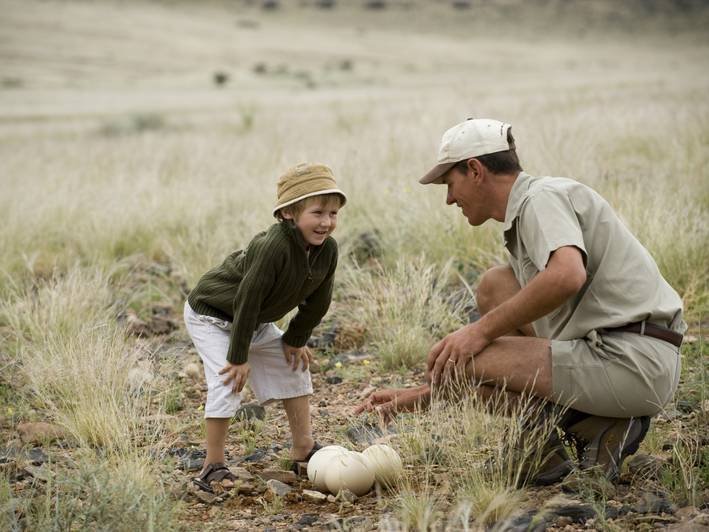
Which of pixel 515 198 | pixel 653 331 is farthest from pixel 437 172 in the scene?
pixel 653 331

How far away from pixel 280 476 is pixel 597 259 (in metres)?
1.73

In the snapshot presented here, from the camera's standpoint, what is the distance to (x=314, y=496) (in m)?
3.76

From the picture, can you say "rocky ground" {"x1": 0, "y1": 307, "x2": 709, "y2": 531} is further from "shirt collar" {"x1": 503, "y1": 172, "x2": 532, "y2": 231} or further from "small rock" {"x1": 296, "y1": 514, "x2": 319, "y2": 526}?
"shirt collar" {"x1": 503, "y1": 172, "x2": 532, "y2": 231}

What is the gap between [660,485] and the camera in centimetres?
357

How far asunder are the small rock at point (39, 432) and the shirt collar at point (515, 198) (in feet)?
8.29

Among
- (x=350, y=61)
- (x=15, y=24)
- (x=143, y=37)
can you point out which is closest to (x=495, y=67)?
(x=350, y=61)

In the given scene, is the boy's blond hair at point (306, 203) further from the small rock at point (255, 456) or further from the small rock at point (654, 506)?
the small rock at point (654, 506)

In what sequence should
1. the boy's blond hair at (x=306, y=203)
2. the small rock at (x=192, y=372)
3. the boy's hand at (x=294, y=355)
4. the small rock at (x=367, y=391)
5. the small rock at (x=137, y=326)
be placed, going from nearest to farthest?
the boy's blond hair at (x=306, y=203)
the boy's hand at (x=294, y=355)
the small rock at (x=367, y=391)
the small rock at (x=192, y=372)
the small rock at (x=137, y=326)

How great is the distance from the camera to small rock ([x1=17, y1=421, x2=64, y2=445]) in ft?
14.7

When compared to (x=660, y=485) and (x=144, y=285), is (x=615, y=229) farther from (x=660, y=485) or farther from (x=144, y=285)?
(x=144, y=285)

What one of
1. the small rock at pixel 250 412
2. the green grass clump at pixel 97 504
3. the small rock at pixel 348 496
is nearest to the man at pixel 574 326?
the small rock at pixel 348 496

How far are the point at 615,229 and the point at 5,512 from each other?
2.63 meters

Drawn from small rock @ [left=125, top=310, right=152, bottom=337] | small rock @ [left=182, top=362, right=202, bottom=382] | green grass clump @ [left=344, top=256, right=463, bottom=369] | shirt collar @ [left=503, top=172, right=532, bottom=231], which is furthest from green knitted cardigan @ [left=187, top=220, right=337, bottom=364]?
small rock @ [left=125, top=310, right=152, bottom=337]

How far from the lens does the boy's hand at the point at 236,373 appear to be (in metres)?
3.92
